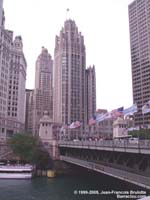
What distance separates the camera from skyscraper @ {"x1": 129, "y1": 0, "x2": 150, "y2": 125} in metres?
177

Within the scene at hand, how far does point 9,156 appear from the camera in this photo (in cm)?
10000

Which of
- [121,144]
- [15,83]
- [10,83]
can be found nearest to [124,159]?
[121,144]

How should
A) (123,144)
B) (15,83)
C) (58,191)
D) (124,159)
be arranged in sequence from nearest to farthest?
1. (123,144)
2. (124,159)
3. (58,191)
4. (15,83)

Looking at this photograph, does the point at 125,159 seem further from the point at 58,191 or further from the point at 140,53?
the point at 140,53

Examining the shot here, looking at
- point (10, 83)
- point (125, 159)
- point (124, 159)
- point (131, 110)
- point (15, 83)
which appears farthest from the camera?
point (15, 83)

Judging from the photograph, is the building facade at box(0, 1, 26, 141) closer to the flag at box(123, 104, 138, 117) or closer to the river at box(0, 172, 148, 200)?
the river at box(0, 172, 148, 200)

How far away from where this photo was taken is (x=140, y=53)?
186 metres

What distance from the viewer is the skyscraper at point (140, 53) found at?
579 feet

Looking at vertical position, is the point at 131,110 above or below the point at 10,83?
below

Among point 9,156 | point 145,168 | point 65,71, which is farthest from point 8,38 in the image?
point 145,168

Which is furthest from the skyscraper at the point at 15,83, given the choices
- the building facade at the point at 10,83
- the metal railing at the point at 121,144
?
the metal railing at the point at 121,144

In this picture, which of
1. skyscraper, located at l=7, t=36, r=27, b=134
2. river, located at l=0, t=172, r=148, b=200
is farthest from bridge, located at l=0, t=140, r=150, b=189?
skyscraper, located at l=7, t=36, r=27, b=134

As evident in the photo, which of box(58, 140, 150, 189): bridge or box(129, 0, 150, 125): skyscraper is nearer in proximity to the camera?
box(58, 140, 150, 189): bridge

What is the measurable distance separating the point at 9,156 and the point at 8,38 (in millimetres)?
83645
